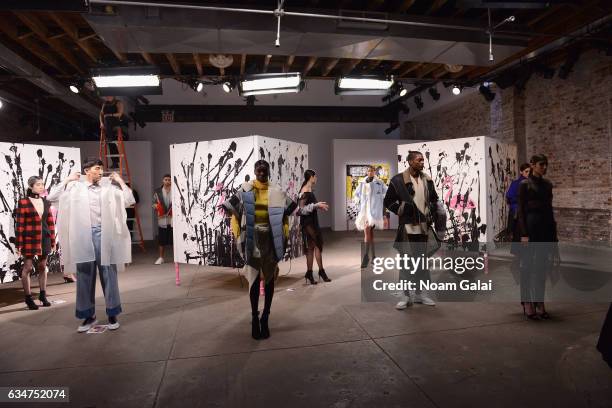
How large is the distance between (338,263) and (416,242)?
3054mm

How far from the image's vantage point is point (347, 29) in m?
5.44

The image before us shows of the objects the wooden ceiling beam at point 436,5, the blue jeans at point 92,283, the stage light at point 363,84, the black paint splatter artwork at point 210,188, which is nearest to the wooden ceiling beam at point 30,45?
the black paint splatter artwork at point 210,188

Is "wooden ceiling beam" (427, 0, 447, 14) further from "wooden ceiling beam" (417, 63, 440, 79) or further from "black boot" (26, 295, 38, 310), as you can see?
"black boot" (26, 295, 38, 310)

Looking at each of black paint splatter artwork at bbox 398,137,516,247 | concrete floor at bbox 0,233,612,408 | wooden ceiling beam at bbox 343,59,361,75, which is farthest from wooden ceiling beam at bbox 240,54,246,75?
concrete floor at bbox 0,233,612,408

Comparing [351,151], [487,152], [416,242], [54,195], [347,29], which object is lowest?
[416,242]

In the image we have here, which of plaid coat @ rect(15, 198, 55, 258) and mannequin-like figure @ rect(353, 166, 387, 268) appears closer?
plaid coat @ rect(15, 198, 55, 258)

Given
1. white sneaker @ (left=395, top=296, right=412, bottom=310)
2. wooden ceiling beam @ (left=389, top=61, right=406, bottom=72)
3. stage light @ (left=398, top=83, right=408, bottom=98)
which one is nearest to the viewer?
white sneaker @ (left=395, top=296, right=412, bottom=310)

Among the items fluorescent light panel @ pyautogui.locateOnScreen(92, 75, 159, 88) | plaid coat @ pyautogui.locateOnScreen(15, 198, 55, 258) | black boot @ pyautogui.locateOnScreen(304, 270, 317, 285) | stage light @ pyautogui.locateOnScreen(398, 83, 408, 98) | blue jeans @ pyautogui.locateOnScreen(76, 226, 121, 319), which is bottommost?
black boot @ pyautogui.locateOnScreen(304, 270, 317, 285)

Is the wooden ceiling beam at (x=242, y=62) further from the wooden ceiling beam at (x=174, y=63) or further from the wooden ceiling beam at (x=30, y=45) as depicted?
the wooden ceiling beam at (x=30, y=45)

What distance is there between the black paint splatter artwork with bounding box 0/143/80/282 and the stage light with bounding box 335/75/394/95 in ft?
15.9

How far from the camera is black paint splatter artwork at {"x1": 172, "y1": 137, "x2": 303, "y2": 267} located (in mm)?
5152

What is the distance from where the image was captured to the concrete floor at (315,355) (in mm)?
2578

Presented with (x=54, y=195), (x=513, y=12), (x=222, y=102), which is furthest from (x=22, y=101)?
(x=513, y=12)

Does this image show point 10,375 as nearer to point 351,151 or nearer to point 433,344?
point 433,344
